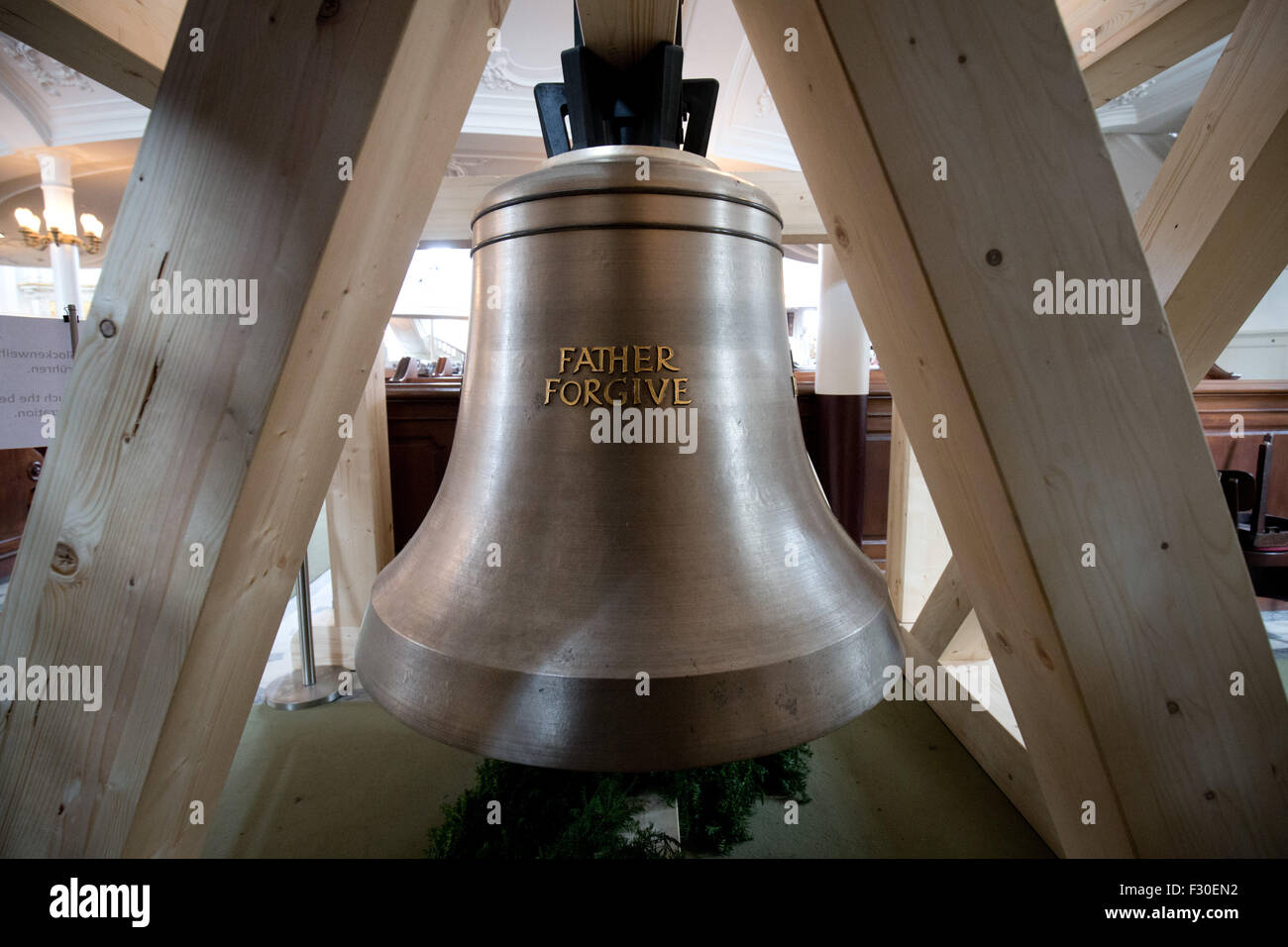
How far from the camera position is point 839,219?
25.3 inches

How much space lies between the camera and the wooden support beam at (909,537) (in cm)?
312

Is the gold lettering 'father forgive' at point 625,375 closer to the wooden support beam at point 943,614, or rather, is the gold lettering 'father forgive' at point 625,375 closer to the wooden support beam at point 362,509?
the wooden support beam at point 943,614

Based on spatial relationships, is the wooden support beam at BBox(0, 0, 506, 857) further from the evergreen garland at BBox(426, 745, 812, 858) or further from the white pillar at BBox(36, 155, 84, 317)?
the white pillar at BBox(36, 155, 84, 317)

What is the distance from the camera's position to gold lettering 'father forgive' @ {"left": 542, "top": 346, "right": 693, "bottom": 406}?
0.65 metres

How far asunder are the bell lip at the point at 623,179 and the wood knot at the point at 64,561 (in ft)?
1.71

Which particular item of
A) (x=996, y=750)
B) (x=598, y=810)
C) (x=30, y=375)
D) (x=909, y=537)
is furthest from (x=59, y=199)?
(x=996, y=750)

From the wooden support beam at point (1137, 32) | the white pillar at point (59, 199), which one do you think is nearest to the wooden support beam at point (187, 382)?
the wooden support beam at point (1137, 32)

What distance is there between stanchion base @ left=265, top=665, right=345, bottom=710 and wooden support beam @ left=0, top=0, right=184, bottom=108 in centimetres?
242

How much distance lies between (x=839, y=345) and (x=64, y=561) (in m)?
3.24

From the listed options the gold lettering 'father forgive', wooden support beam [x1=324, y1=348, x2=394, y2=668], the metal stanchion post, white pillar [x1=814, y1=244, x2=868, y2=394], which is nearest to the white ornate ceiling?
white pillar [x1=814, y1=244, x2=868, y2=394]
